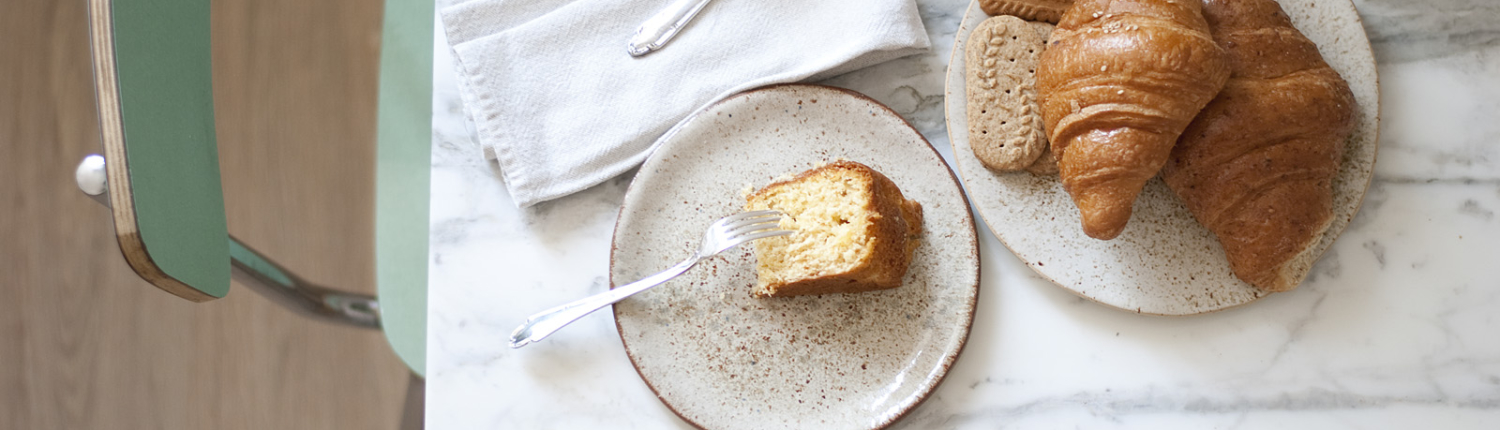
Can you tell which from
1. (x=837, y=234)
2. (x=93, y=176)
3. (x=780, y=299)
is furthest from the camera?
(x=780, y=299)

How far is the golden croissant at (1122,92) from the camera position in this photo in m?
1.14

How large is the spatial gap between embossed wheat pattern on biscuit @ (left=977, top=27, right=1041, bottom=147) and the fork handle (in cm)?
50

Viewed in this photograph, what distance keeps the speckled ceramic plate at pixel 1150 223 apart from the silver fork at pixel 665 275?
1.08 ft

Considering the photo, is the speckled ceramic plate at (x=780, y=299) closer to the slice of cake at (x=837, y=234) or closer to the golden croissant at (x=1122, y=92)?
the slice of cake at (x=837, y=234)

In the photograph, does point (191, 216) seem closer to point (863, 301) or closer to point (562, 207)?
point (562, 207)

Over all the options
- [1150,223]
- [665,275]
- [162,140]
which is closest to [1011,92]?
[1150,223]

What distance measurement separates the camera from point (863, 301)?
1.38m

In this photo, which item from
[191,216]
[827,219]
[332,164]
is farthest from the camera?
[332,164]

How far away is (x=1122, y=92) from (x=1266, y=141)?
214 millimetres

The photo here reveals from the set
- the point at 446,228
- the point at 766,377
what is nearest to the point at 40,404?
the point at 446,228

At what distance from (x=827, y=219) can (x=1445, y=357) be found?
97 centimetres

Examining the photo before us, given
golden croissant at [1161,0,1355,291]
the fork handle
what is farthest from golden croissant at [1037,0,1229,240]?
the fork handle

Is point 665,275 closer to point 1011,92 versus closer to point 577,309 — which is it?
point 577,309

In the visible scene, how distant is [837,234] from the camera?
129 centimetres
